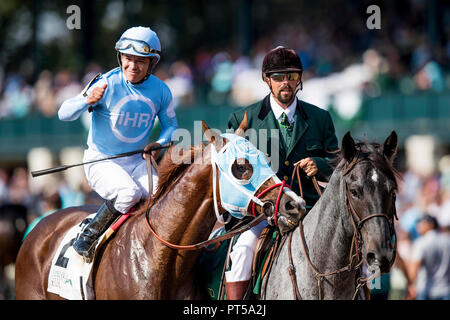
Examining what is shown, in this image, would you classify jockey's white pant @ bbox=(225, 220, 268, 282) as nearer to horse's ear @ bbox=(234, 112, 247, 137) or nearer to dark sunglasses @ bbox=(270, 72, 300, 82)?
horse's ear @ bbox=(234, 112, 247, 137)

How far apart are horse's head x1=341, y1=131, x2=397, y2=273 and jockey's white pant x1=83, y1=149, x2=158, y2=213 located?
65.5 inches

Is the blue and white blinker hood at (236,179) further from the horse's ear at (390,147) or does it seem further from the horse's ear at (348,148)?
the horse's ear at (390,147)

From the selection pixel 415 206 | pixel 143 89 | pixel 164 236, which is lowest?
pixel 415 206

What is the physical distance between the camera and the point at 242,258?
5617 mm

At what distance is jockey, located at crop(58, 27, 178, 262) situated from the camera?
585 cm

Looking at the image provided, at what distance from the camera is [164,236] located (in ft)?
18.4

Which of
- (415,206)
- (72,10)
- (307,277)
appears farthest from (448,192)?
(307,277)

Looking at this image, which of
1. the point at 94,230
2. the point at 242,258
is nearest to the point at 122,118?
the point at 94,230

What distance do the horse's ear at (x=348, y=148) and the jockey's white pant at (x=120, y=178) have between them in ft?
5.31

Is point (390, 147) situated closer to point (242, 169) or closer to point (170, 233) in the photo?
point (242, 169)

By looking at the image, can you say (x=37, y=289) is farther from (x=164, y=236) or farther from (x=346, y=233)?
(x=346, y=233)

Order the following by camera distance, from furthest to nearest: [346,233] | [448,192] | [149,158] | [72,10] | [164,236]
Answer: [448,192] → [72,10] → [149,158] → [164,236] → [346,233]

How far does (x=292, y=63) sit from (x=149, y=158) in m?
1.27

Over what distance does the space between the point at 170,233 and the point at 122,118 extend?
0.97 metres
